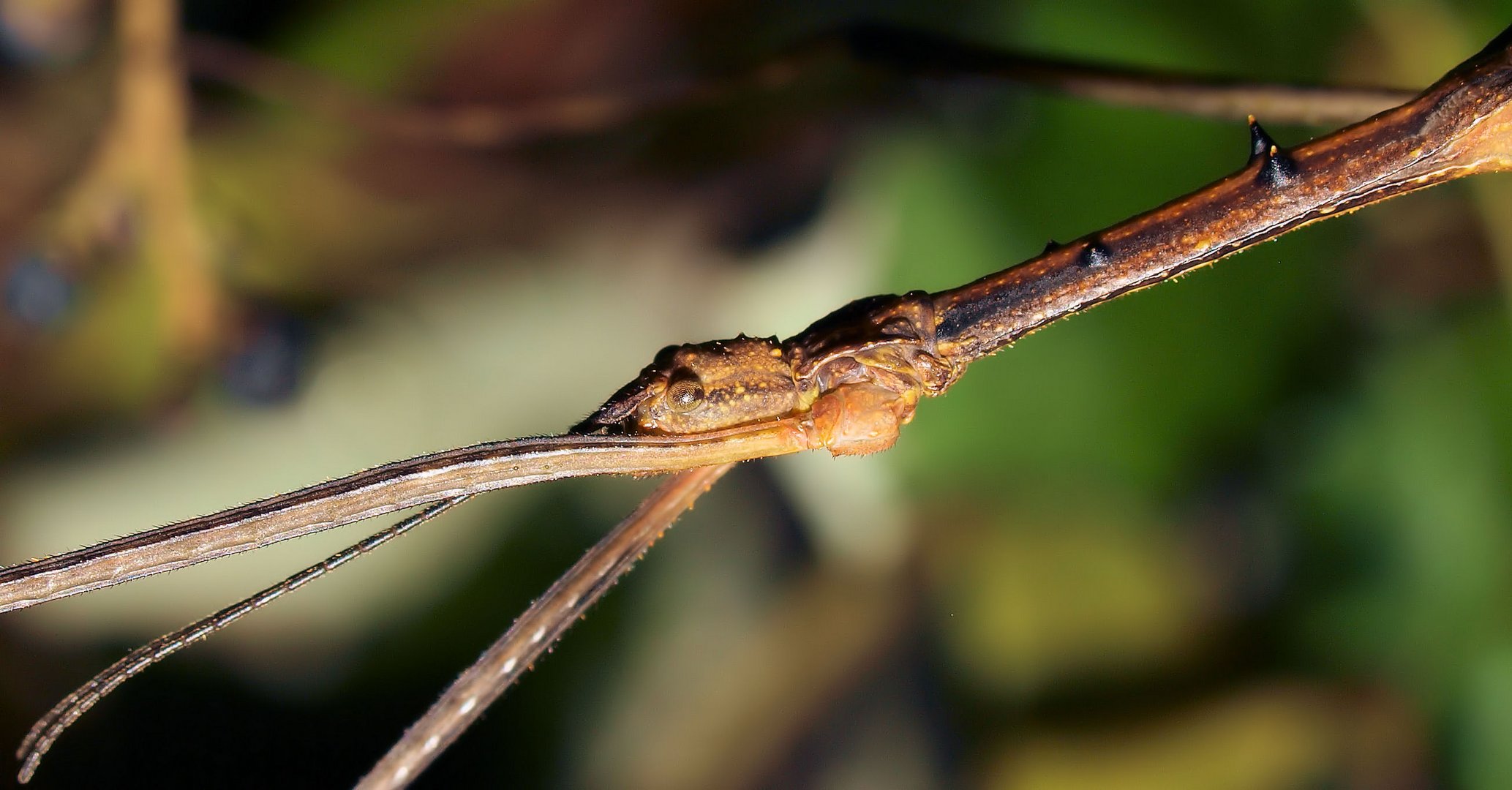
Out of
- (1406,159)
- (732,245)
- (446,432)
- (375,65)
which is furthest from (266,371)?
(1406,159)

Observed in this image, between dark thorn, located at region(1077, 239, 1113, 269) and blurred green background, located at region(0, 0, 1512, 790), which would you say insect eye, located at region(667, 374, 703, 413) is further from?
blurred green background, located at region(0, 0, 1512, 790)

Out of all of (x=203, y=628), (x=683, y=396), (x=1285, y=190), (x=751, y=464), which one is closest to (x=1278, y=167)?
(x=1285, y=190)

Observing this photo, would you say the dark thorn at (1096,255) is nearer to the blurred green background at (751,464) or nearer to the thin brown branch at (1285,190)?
the thin brown branch at (1285,190)

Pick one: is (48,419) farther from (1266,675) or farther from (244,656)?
(1266,675)

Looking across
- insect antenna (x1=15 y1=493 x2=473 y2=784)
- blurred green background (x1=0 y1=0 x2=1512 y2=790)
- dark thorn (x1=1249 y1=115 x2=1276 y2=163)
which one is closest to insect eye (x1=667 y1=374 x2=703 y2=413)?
insect antenna (x1=15 y1=493 x2=473 y2=784)

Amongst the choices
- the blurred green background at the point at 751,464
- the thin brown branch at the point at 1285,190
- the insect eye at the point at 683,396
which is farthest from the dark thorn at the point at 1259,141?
the blurred green background at the point at 751,464

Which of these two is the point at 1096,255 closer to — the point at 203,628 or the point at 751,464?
the point at 203,628
